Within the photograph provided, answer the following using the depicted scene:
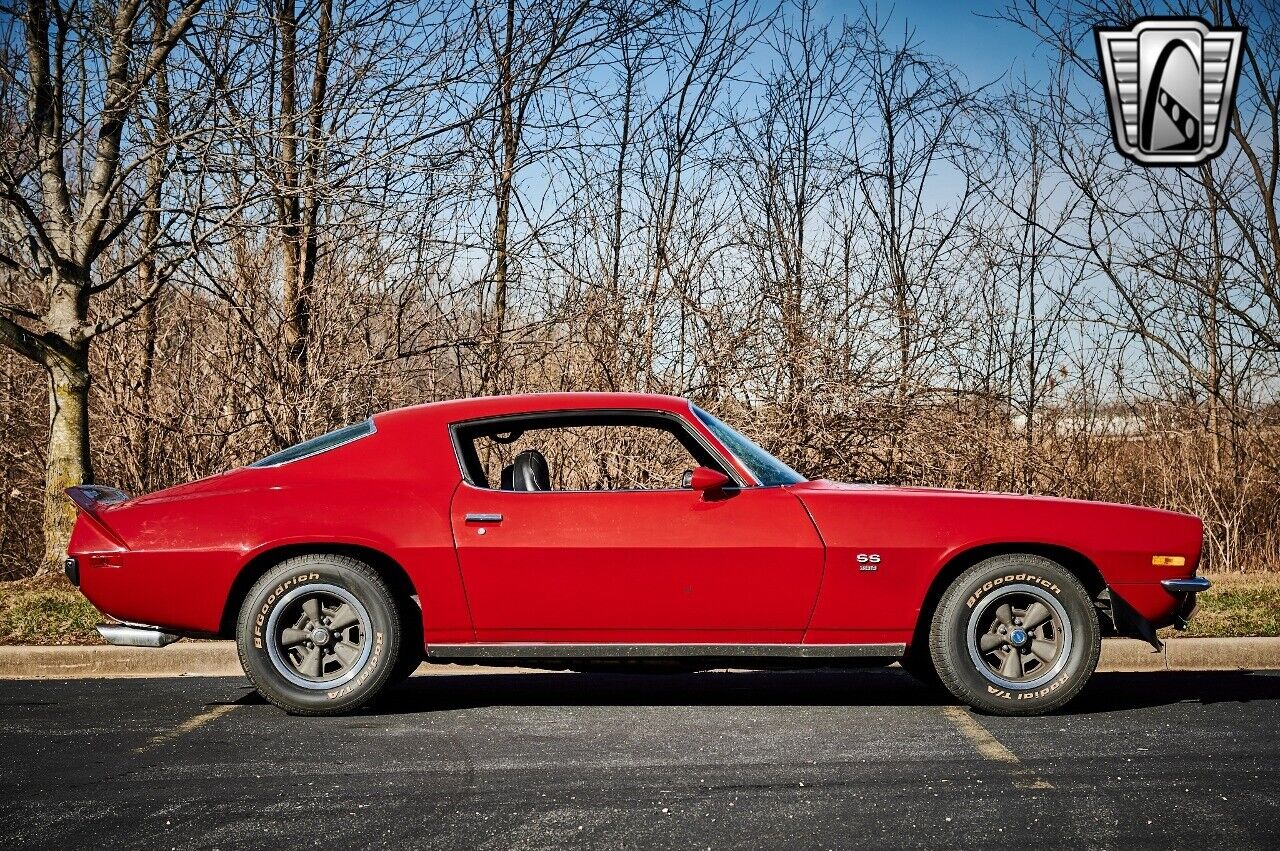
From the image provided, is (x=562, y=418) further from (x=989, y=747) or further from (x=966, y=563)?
(x=989, y=747)

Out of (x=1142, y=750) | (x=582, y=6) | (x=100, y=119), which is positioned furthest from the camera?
(x=582, y=6)

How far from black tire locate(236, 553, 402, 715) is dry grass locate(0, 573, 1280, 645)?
2495mm

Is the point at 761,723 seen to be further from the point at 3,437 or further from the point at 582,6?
the point at 3,437

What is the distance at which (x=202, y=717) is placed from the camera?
6250 millimetres

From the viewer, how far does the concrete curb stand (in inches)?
297

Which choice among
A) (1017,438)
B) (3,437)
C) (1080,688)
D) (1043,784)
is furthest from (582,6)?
(1043,784)

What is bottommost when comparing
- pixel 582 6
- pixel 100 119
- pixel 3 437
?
pixel 3 437

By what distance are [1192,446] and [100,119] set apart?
1020 centimetres

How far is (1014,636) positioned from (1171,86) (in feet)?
30.5

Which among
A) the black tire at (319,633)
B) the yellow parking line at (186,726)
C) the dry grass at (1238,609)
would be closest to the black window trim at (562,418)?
the black tire at (319,633)

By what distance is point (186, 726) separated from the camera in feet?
19.8

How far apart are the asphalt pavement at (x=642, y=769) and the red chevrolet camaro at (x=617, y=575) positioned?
0.32 m

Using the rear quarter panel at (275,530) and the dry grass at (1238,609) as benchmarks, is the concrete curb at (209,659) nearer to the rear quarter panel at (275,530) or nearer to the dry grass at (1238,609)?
the dry grass at (1238,609)

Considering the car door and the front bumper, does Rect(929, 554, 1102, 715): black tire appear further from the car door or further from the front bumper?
the car door
